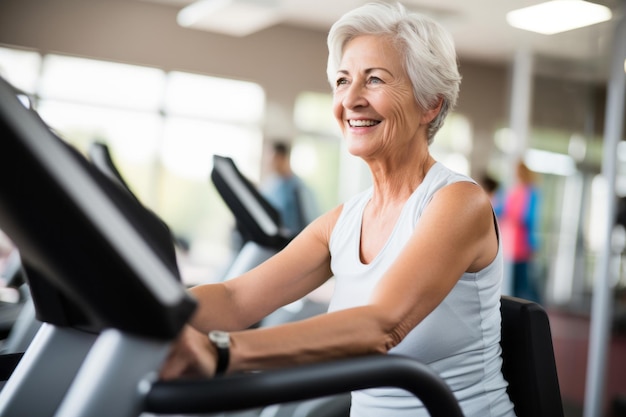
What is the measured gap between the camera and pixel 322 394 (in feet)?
2.16

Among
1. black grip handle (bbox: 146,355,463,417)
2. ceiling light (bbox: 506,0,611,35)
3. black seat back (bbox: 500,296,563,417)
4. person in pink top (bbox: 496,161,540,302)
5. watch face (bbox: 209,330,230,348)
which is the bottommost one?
person in pink top (bbox: 496,161,540,302)

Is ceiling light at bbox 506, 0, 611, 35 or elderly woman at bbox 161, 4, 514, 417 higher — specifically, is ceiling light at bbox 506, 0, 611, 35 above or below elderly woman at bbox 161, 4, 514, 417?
above

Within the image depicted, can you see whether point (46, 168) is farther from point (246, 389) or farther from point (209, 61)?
point (209, 61)

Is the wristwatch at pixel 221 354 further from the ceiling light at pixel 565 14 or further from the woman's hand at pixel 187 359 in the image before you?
the ceiling light at pixel 565 14

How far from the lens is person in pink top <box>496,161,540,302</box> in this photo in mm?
5234

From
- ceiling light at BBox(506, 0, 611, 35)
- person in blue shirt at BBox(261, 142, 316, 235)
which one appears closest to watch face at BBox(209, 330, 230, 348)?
ceiling light at BBox(506, 0, 611, 35)

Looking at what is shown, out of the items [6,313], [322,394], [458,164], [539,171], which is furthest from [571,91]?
[322,394]

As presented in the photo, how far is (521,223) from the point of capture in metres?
5.25

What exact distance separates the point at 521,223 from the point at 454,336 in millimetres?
4411

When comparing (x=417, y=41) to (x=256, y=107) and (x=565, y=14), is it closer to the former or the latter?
(x=565, y=14)

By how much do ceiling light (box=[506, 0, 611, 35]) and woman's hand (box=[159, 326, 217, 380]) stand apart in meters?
2.36

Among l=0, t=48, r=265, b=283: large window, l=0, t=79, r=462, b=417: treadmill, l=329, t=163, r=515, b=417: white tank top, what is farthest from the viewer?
l=0, t=48, r=265, b=283: large window

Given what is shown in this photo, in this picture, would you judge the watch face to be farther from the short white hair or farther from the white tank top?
the short white hair

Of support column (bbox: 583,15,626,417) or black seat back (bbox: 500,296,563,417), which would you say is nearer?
black seat back (bbox: 500,296,563,417)
